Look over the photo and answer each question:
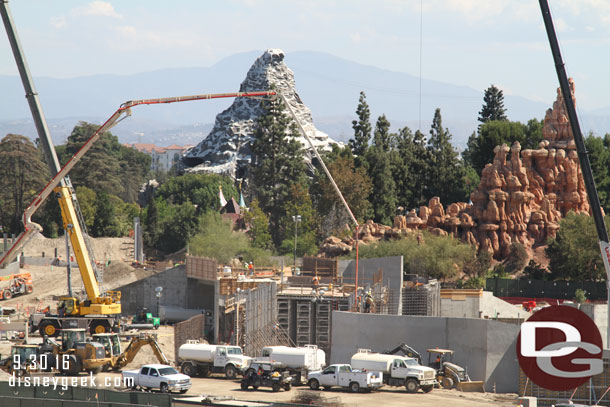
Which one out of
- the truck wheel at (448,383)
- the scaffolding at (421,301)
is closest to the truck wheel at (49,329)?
the scaffolding at (421,301)

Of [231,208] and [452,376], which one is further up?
[231,208]

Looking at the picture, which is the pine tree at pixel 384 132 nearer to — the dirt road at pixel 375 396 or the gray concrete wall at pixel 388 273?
the gray concrete wall at pixel 388 273

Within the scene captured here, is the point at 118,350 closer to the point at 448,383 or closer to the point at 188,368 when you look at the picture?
the point at 188,368

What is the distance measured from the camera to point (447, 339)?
48156mm

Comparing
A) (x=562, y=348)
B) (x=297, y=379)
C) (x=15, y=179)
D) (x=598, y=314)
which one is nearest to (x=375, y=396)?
(x=297, y=379)

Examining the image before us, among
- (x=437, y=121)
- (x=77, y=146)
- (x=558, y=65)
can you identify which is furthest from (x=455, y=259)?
(x=77, y=146)

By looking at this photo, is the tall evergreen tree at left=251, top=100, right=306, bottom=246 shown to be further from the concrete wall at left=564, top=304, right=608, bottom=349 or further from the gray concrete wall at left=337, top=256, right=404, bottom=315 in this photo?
the concrete wall at left=564, top=304, right=608, bottom=349

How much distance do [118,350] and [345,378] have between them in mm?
12386

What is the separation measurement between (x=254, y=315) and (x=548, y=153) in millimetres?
44736

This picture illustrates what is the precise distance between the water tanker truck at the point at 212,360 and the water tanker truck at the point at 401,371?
5.91 m

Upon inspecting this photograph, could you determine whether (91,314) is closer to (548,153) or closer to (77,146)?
(548,153)

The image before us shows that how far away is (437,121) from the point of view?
127 m

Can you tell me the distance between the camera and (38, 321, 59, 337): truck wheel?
54.7 metres

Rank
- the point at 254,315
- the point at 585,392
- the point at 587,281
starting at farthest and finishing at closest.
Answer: the point at 587,281 → the point at 254,315 → the point at 585,392
